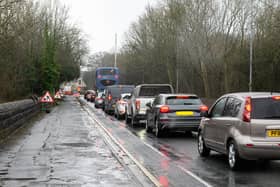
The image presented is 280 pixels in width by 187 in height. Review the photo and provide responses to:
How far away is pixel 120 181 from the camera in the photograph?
9.67 m

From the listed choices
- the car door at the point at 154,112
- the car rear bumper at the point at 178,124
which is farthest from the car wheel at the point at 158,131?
the car door at the point at 154,112

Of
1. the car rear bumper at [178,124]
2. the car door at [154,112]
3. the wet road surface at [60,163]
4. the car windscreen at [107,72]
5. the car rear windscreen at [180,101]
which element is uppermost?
the car windscreen at [107,72]

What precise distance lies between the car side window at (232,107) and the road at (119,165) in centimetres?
111

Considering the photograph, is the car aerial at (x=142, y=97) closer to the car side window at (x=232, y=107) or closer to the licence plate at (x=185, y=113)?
the licence plate at (x=185, y=113)

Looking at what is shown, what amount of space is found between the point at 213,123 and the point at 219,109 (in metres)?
0.35

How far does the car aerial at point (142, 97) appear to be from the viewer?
24731mm

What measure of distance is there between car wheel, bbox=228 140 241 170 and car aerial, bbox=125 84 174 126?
13485 millimetres

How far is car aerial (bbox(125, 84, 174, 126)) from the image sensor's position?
24.7m

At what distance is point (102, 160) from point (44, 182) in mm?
3277

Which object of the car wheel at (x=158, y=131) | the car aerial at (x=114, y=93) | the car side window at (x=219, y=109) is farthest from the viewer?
the car aerial at (x=114, y=93)

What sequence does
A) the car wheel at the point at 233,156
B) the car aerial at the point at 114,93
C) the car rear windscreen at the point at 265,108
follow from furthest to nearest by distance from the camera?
the car aerial at the point at 114,93
the car wheel at the point at 233,156
the car rear windscreen at the point at 265,108

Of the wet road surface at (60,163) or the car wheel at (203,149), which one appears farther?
the car wheel at (203,149)

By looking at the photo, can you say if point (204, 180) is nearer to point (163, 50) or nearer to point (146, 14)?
point (163, 50)

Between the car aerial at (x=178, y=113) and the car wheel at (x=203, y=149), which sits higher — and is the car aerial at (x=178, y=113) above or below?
above
